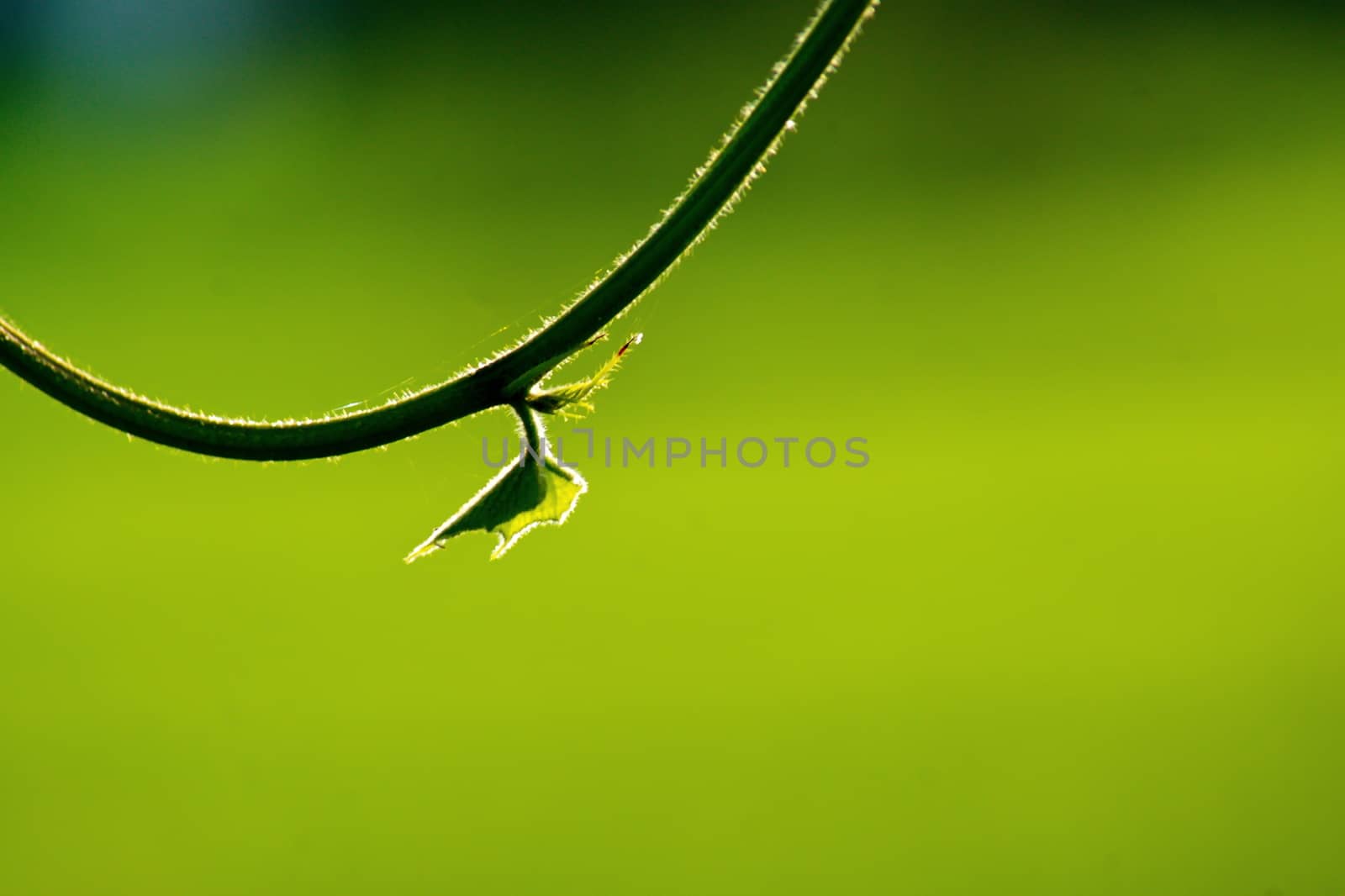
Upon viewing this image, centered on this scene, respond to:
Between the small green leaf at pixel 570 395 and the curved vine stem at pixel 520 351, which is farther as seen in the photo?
the small green leaf at pixel 570 395

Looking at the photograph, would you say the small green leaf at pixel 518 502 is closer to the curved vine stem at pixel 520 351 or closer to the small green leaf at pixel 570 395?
the small green leaf at pixel 570 395

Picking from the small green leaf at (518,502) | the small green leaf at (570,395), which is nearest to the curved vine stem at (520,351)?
the small green leaf at (570,395)

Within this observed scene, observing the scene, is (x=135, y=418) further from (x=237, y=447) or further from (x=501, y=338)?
(x=501, y=338)

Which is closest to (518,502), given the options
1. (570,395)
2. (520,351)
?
(570,395)

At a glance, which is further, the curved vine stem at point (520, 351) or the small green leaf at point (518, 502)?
the small green leaf at point (518, 502)

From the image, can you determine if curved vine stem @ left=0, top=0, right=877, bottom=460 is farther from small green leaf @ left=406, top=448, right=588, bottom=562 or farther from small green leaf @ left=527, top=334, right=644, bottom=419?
small green leaf @ left=406, top=448, right=588, bottom=562

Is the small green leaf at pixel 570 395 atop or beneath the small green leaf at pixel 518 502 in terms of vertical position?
atop

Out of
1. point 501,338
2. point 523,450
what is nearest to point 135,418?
point 523,450
